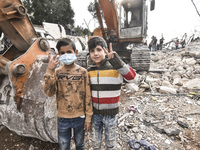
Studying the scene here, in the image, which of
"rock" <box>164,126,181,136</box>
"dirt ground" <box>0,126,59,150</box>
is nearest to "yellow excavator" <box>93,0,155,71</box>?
"rock" <box>164,126,181,136</box>

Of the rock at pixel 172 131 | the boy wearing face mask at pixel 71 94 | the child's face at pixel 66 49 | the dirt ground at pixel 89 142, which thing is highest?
the child's face at pixel 66 49

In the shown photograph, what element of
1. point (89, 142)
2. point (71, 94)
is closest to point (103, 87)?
point (71, 94)

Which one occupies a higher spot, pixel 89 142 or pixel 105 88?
pixel 105 88

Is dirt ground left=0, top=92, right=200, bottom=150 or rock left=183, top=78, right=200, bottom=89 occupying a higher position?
rock left=183, top=78, right=200, bottom=89

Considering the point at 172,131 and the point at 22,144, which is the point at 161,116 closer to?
the point at 172,131

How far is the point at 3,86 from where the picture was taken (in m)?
1.66

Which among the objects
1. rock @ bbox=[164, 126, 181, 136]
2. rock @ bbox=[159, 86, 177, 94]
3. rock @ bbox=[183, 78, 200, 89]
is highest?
rock @ bbox=[183, 78, 200, 89]

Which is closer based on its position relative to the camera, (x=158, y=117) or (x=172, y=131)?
(x=172, y=131)

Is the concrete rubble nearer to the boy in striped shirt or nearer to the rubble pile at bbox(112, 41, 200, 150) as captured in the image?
the rubble pile at bbox(112, 41, 200, 150)

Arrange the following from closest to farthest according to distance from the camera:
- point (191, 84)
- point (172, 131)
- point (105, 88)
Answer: point (105, 88) < point (172, 131) < point (191, 84)

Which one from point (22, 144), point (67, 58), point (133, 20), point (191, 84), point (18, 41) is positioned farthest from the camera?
point (133, 20)

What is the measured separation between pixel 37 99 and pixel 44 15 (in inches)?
864

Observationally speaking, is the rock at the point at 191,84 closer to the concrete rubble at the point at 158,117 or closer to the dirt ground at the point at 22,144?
the concrete rubble at the point at 158,117

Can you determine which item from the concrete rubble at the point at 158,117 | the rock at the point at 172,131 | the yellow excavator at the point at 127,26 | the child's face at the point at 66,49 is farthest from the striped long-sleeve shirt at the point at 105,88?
the yellow excavator at the point at 127,26
